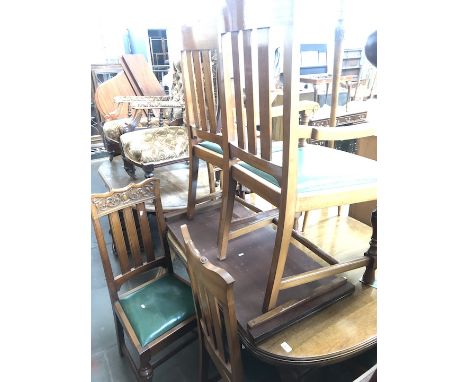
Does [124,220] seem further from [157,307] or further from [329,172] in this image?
[329,172]

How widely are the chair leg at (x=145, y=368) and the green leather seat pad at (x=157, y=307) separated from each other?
0.05 metres

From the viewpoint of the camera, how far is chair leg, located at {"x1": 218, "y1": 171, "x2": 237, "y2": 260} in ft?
3.92

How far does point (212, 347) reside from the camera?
1.08m

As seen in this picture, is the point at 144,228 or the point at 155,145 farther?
the point at 155,145

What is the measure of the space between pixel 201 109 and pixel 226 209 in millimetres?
455

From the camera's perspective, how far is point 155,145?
2197mm

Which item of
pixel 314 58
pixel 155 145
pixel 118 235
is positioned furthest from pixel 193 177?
pixel 314 58

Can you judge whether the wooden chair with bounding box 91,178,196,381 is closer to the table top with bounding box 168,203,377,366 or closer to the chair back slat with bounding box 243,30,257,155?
the table top with bounding box 168,203,377,366

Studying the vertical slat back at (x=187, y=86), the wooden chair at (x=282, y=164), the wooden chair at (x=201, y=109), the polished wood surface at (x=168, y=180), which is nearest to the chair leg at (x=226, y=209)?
the wooden chair at (x=282, y=164)

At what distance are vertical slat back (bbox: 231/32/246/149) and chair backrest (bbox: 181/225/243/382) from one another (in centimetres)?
37

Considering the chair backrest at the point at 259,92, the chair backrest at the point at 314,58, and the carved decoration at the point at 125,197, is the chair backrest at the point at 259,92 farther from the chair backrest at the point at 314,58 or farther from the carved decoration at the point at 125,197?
the chair backrest at the point at 314,58
